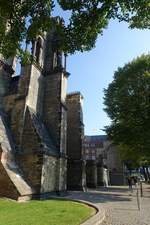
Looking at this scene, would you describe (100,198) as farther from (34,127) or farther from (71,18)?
(71,18)

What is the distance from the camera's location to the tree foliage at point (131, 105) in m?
20.8

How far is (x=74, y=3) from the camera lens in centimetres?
755

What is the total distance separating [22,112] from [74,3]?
12149mm

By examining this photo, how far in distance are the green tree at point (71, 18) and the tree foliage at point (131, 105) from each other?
13514 mm

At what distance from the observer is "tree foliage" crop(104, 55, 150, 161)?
2083cm

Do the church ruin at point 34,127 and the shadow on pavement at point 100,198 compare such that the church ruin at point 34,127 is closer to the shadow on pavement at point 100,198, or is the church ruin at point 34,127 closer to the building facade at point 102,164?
the shadow on pavement at point 100,198

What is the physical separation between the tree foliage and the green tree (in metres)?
13.5

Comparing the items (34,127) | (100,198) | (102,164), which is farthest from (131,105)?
(102,164)

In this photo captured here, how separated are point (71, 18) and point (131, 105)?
1475 cm

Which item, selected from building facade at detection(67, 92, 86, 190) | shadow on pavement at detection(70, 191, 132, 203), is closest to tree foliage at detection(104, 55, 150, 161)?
building facade at detection(67, 92, 86, 190)

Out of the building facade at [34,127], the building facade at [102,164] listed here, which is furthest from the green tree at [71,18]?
the building facade at [102,164]

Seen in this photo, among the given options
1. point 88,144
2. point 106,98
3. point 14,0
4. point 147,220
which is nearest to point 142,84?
point 106,98

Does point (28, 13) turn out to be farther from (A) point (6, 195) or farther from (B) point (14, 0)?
(A) point (6, 195)

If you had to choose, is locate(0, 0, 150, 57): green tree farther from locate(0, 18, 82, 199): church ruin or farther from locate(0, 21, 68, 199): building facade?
locate(0, 18, 82, 199): church ruin
